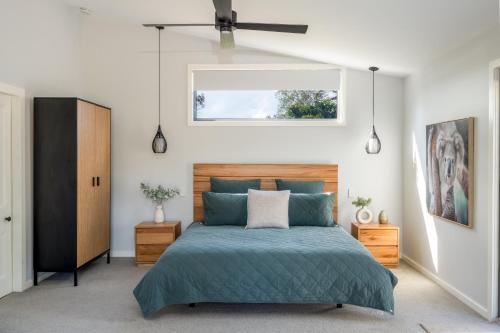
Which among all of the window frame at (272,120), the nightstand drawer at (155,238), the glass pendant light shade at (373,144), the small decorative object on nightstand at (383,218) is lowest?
the nightstand drawer at (155,238)

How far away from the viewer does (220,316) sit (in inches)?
137

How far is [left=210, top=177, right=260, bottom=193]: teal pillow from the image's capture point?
5.21 metres

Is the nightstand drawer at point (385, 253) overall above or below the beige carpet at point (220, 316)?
above

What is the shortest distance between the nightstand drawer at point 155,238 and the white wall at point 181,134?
55 cm

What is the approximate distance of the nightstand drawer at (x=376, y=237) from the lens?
16.0ft

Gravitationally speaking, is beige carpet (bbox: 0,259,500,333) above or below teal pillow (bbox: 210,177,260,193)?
below

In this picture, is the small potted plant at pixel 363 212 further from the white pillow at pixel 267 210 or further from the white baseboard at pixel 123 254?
the white baseboard at pixel 123 254

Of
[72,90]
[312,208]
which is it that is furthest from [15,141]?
[312,208]

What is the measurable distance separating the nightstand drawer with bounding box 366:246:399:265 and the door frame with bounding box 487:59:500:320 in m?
1.55

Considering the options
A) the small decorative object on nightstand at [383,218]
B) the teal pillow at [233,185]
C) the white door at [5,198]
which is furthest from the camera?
the teal pillow at [233,185]

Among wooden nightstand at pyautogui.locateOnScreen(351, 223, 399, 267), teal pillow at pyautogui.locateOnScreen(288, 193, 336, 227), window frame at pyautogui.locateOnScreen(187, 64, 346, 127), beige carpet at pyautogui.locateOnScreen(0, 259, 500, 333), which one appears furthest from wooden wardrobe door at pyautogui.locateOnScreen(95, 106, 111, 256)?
wooden nightstand at pyautogui.locateOnScreen(351, 223, 399, 267)

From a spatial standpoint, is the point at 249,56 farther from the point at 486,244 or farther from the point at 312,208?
the point at 486,244

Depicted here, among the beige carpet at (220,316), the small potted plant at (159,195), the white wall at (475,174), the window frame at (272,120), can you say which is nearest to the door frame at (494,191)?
the white wall at (475,174)

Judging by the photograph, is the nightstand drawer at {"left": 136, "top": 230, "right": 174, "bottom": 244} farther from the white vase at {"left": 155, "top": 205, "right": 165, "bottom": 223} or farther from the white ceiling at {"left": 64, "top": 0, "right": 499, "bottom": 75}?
the white ceiling at {"left": 64, "top": 0, "right": 499, "bottom": 75}
